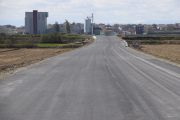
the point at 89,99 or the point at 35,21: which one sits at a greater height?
the point at 35,21

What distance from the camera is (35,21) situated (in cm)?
11300

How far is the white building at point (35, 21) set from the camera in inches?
4456

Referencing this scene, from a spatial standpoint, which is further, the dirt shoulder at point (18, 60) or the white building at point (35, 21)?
the white building at point (35, 21)

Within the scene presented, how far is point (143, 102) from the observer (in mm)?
8344

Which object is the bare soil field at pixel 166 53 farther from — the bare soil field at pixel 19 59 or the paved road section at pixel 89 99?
the bare soil field at pixel 19 59

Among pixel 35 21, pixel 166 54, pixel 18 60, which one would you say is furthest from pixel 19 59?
pixel 35 21

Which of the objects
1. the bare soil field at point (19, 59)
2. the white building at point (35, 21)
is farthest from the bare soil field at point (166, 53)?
the white building at point (35, 21)

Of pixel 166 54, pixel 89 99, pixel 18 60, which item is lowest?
pixel 18 60

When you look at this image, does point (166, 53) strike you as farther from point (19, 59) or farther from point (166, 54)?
point (19, 59)

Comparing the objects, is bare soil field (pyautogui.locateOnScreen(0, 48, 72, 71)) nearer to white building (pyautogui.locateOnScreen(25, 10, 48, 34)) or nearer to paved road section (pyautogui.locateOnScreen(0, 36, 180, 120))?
paved road section (pyautogui.locateOnScreen(0, 36, 180, 120))

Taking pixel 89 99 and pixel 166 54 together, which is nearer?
pixel 89 99

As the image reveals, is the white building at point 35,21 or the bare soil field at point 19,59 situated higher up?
the white building at point 35,21

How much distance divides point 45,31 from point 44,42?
44.1 m

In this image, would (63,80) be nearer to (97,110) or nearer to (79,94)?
(79,94)
